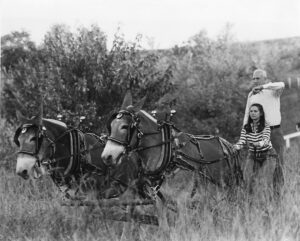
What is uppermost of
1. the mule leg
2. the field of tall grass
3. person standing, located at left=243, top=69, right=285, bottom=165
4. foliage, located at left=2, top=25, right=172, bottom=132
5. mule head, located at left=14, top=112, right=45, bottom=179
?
foliage, located at left=2, top=25, right=172, bottom=132

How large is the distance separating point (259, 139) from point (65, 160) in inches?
97.4

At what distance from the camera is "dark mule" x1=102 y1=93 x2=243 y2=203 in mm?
5305

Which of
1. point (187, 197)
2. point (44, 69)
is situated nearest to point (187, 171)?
point (187, 197)

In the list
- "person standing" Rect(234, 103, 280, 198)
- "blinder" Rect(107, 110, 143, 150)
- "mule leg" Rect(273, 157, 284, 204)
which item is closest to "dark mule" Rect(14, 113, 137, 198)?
"blinder" Rect(107, 110, 143, 150)

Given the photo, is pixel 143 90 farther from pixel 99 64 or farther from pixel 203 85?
pixel 203 85

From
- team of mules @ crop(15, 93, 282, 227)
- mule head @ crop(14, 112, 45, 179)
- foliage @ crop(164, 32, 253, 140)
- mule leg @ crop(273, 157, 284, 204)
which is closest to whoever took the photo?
team of mules @ crop(15, 93, 282, 227)

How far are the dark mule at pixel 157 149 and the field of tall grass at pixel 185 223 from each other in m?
0.45

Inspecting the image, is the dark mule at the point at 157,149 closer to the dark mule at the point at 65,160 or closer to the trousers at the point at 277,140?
the dark mule at the point at 65,160

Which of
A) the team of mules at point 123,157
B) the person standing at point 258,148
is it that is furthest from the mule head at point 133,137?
the person standing at point 258,148

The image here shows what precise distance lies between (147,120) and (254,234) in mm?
1783

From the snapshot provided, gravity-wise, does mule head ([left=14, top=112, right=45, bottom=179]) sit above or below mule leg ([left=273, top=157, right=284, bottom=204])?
above

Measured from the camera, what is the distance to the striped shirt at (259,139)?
6289 mm

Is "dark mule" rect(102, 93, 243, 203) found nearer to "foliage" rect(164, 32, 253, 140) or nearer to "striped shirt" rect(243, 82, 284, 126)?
"striped shirt" rect(243, 82, 284, 126)

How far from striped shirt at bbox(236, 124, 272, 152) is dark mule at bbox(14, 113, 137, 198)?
168 cm
